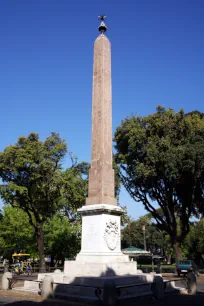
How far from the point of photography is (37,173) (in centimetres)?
2538

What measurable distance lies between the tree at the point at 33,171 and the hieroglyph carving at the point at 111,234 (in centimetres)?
1361

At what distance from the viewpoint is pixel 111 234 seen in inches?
480

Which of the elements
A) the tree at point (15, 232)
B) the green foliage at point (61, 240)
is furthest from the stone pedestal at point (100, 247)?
the tree at point (15, 232)

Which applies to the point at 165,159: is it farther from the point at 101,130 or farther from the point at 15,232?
the point at 15,232

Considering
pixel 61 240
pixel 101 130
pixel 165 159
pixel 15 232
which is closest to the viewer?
pixel 101 130

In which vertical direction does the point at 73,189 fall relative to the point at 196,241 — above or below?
above

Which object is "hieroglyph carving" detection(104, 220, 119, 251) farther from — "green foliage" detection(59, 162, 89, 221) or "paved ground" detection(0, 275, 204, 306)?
"green foliage" detection(59, 162, 89, 221)

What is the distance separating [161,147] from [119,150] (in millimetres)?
5099

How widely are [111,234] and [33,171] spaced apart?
47.9 ft

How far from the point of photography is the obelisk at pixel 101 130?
12961mm

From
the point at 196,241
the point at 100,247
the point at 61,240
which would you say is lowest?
the point at 196,241

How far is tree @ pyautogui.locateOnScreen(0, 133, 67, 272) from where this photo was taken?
25.0 m

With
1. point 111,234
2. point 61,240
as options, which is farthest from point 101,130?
point 61,240

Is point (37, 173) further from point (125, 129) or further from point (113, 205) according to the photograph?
point (113, 205)
